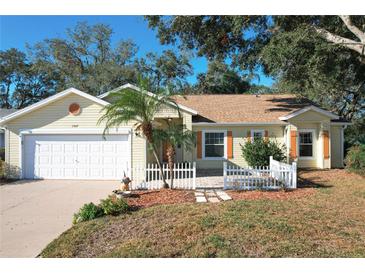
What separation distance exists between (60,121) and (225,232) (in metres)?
10.4

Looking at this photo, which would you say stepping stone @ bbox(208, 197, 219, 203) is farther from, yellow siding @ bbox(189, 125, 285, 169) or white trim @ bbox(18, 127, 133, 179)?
yellow siding @ bbox(189, 125, 285, 169)

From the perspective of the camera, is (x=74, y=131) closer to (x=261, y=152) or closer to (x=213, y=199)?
(x=213, y=199)

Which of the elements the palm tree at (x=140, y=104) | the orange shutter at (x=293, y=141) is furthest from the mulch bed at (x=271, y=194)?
the orange shutter at (x=293, y=141)

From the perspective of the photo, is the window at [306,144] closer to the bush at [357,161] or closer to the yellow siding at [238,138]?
the yellow siding at [238,138]

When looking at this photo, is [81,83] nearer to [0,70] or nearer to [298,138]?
[0,70]

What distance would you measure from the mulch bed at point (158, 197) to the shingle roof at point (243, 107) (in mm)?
6677

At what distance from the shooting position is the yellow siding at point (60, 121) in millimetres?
12766

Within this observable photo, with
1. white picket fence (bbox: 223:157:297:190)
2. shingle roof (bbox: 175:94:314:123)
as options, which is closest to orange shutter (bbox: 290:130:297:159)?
shingle roof (bbox: 175:94:314:123)

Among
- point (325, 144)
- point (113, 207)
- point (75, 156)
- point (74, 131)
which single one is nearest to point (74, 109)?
point (74, 131)

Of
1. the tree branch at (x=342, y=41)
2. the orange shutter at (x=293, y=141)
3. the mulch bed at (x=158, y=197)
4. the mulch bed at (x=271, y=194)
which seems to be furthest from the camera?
the orange shutter at (x=293, y=141)

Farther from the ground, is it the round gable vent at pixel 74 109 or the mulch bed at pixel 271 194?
the round gable vent at pixel 74 109

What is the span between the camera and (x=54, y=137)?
1315cm

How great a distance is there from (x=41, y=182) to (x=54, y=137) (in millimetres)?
2202

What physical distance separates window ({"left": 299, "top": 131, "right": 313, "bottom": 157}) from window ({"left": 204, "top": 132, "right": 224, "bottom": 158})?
467cm
